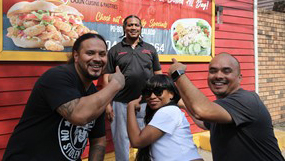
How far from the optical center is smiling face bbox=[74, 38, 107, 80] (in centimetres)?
186

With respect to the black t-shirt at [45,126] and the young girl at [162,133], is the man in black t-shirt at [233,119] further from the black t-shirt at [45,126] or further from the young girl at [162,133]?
the black t-shirt at [45,126]

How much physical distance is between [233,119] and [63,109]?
103 cm

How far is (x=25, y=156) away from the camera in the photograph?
170 centimetres

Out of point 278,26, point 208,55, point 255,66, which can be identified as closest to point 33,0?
point 208,55

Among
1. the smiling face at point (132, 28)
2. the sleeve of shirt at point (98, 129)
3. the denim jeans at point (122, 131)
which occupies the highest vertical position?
the smiling face at point (132, 28)

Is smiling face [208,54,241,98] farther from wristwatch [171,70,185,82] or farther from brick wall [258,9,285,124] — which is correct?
brick wall [258,9,285,124]

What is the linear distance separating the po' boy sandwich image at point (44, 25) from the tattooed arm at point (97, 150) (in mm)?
1684

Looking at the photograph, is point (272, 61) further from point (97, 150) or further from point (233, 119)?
point (97, 150)

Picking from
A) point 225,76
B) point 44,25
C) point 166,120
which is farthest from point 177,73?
point 44,25

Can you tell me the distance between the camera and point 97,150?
213cm

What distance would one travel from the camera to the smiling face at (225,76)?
201 centimetres

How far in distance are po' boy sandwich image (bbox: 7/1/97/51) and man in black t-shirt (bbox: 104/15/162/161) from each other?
58cm

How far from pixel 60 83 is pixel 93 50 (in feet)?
1.16

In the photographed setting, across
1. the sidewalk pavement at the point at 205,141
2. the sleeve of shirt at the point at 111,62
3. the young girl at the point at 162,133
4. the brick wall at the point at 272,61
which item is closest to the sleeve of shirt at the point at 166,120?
the young girl at the point at 162,133
